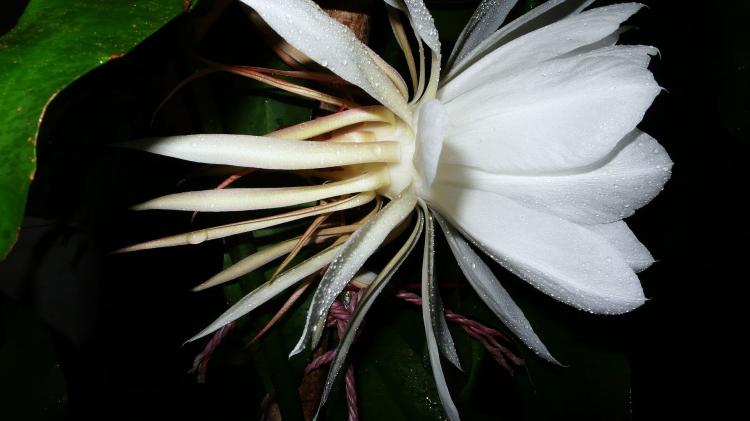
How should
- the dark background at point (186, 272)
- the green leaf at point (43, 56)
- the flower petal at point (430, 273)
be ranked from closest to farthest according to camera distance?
the green leaf at point (43, 56), the flower petal at point (430, 273), the dark background at point (186, 272)

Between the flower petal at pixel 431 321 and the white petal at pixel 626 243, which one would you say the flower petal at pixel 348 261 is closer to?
the flower petal at pixel 431 321

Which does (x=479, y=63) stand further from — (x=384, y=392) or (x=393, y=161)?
(x=384, y=392)

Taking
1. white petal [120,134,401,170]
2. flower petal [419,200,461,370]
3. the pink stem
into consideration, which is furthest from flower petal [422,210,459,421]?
the pink stem

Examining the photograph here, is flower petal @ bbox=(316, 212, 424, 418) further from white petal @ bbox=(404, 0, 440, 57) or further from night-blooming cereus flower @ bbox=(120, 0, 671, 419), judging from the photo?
white petal @ bbox=(404, 0, 440, 57)

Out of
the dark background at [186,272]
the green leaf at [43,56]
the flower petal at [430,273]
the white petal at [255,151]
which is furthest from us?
the dark background at [186,272]

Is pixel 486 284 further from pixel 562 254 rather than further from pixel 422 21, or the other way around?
pixel 422 21

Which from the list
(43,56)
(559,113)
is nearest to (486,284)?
(559,113)

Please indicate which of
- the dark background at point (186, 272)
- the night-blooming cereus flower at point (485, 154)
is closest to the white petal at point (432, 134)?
the night-blooming cereus flower at point (485, 154)

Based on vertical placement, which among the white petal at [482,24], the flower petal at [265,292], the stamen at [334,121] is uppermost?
the white petal at [482,24]
